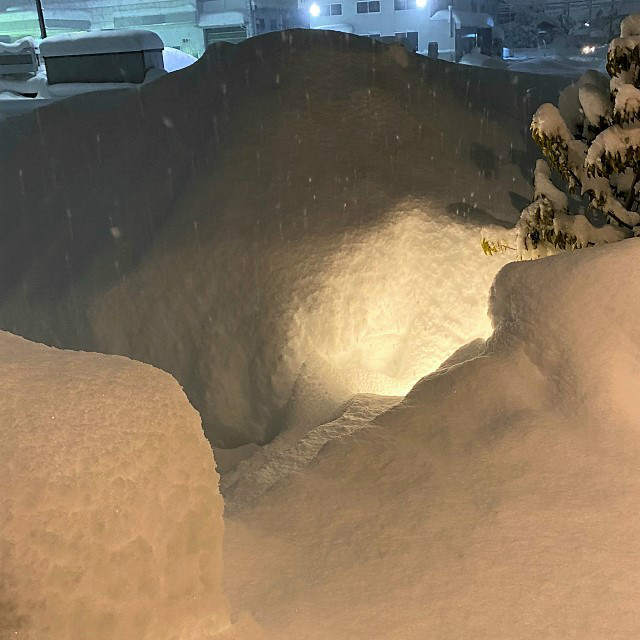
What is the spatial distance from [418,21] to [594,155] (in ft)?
79.6

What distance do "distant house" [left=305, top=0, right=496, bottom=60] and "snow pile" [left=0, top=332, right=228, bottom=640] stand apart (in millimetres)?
26692

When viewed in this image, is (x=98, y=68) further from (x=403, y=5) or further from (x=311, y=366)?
(x=403, y=5)

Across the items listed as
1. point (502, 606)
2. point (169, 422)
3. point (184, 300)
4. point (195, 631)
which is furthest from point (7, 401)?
point (184, 300)

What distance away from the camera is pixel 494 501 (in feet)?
13.2

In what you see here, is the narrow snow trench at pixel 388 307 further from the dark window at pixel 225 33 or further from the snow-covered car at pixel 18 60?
the dark window at pixel 225 33

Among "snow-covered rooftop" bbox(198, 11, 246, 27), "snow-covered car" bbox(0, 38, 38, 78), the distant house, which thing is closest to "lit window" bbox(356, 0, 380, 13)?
the distant house

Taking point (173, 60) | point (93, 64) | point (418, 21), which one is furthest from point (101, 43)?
point (418, 21)

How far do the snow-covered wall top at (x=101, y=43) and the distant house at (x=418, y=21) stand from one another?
16048 mm

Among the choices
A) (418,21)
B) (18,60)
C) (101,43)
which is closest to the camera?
(101,43)

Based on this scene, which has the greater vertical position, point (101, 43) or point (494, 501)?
point (101, 43)

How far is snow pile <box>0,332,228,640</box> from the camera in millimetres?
2199

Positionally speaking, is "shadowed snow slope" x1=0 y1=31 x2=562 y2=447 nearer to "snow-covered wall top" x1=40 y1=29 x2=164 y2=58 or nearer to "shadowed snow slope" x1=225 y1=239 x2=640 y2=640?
"shadowed snow slope" x1=225 y1=239 x2=640 y2=640

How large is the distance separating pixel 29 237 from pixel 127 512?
9.72 metres

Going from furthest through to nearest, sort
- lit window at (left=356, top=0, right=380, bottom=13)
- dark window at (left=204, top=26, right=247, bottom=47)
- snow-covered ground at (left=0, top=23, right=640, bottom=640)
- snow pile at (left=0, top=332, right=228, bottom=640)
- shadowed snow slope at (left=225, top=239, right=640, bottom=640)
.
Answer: lit window at (left=356, top=0, right=380, bottom=13)
dark window at (left=204, top=26, right=247, bottom=47)
shadowed snow slope at (left=225, top=239, right=640, bottom=640)
snow-covered ground at (left=0, top=23, right=640, bottom=640)
snow pile at (left=0, top=332, right=228, bottom=640)
